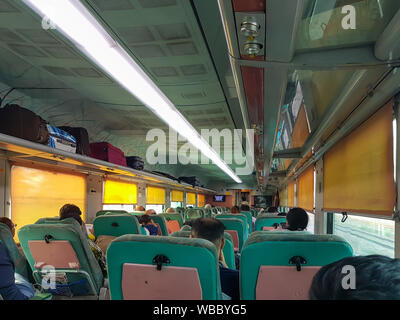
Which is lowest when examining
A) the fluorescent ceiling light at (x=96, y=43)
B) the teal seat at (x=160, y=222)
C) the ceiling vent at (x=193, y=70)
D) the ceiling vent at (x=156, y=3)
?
the teal seat at (x=160, y=222)

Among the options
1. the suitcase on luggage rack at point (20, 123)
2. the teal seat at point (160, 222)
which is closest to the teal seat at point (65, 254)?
the suitcase on luggage rack at point (20, 123)

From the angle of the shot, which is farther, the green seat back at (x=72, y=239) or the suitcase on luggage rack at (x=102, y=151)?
the suitcase on luggage rack at (x=102, y=151)

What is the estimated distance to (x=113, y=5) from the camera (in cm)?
289

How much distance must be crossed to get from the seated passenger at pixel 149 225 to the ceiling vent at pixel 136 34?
3447 millimetres

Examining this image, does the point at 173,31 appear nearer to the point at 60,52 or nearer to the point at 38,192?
the point at 60,52

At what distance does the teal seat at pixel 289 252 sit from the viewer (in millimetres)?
1923

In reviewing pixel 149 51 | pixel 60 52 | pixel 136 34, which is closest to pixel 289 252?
pixel 136 34

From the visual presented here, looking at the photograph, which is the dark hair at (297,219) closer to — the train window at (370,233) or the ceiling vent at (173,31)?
the train window at (370,233)

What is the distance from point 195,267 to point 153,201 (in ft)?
40.3

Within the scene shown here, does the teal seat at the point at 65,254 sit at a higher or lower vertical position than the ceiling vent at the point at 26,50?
lower

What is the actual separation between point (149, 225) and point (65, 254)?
2.78m

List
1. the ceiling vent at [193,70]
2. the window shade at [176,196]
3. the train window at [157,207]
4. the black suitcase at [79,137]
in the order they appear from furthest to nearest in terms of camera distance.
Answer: the window shade at [176,196], the train window at [157,207], the black suitcase at [79,137], the ceiling vent at [193,70]

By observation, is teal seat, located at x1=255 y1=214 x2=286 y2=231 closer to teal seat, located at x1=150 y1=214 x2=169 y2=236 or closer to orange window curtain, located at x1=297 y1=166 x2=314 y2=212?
orange window curtain, located at x1=297 y1=166 x2=314 y2=212

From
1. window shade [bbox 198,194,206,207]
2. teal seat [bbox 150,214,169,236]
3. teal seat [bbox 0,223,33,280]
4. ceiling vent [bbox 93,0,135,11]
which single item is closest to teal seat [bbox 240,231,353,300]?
ceiling vent [bbox 93,0,135,11]
